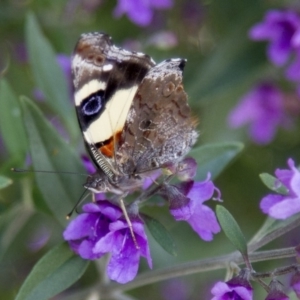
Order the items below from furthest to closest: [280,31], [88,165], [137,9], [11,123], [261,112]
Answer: [261,112]
[137,9]
[280,31]
[11,123]
[88,165]

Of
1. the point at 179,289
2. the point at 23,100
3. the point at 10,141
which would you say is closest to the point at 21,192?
the point at 10,141

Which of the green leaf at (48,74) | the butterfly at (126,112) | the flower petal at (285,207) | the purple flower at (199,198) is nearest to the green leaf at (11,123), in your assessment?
the green leaf at (48,74)

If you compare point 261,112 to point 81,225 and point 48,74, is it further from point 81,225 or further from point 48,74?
point 81,225

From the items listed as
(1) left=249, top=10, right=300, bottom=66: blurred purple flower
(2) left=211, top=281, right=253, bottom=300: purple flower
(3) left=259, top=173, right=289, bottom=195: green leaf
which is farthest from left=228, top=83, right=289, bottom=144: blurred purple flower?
(2) left=211, top=281, right=253, bottom=300: purple flower

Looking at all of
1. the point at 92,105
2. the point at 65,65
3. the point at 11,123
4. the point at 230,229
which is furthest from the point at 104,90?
the point at 65,65

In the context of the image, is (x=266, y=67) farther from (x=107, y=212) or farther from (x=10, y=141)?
(x=107, y=212)

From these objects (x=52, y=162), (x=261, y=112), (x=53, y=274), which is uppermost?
(x=52, y=162)

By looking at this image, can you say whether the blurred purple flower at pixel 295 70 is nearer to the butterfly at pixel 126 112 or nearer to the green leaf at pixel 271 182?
the butterfly at pixel 126 112
